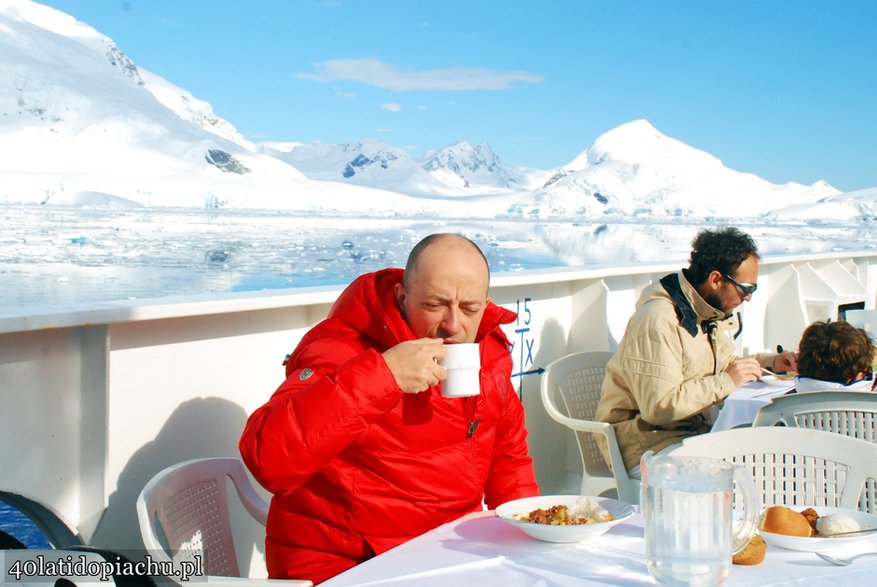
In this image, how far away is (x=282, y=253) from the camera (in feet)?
106

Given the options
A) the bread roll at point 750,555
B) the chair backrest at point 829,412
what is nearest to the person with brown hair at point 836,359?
the chair backrest at point 829,412

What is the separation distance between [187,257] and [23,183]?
3339 inches

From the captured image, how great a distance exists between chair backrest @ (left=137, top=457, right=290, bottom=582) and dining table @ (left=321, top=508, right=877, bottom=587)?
527 millimetres

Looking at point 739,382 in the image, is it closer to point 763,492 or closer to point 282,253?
point 763,492

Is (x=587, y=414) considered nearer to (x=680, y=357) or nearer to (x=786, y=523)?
(x=680, y=357)

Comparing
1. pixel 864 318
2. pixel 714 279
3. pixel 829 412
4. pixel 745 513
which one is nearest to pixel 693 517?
pixel 745 513

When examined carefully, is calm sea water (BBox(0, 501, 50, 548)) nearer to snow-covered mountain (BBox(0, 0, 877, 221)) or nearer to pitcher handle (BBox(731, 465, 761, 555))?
pitcher handle (BBox(731, 465, 761, 555))

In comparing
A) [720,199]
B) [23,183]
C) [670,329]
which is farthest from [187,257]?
[720,199]

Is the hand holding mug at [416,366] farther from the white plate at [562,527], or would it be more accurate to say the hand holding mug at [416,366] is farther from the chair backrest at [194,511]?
the chair backrest at [194,511]

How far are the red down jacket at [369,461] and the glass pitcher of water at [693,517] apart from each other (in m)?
0.57

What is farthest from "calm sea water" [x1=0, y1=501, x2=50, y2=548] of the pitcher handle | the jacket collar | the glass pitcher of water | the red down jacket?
the jacket collar

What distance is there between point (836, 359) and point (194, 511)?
7.25 ft

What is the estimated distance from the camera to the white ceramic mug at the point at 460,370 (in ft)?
5.54

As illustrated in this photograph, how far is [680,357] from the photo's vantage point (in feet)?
10.6
